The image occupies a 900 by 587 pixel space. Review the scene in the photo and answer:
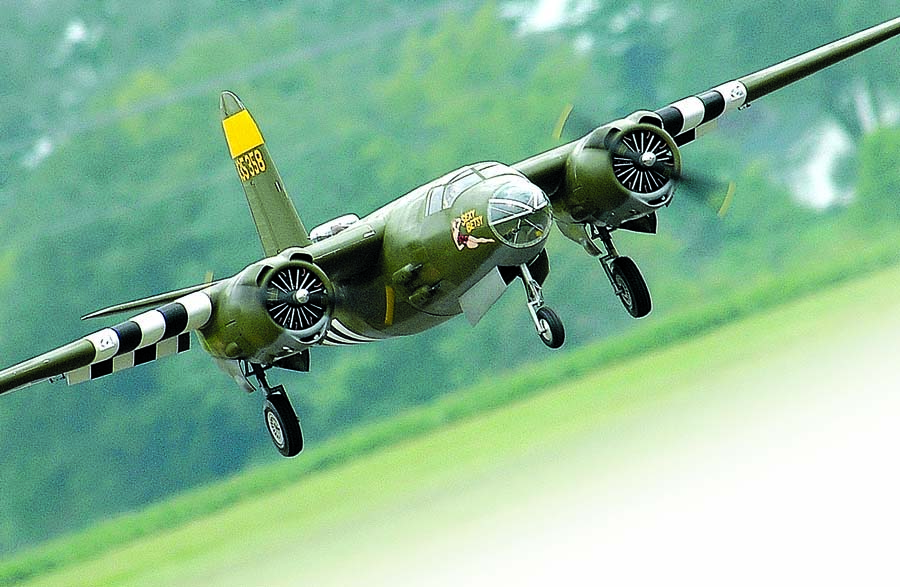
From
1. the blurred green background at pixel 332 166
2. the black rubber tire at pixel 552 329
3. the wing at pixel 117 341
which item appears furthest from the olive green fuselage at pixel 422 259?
the blurred green background at pixel 332 166

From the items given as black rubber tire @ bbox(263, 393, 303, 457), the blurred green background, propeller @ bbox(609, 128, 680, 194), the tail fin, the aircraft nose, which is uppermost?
the blurred green background

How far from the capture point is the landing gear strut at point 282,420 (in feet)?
82.1

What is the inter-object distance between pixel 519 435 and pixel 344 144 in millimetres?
15882

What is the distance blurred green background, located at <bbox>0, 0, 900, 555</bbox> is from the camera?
5203cm

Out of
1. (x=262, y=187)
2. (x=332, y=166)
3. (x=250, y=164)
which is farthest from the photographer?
(x=332, y=166)

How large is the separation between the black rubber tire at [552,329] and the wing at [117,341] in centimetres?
522

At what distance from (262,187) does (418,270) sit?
7.10 meters

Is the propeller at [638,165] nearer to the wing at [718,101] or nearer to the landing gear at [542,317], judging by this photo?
the wing at [718,101]

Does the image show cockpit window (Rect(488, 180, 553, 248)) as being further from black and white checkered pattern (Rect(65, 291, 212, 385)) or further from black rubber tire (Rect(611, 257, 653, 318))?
black and white checkered pattern (Rect(65, 291, 212, 385))

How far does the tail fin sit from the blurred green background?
21526 mm

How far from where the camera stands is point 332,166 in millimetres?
55844

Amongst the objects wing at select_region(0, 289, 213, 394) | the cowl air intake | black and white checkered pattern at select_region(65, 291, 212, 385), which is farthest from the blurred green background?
the cowl air intake

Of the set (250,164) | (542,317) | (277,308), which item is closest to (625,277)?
(542,317)

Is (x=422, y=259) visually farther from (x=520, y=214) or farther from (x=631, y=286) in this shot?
(x=631, y=286)
